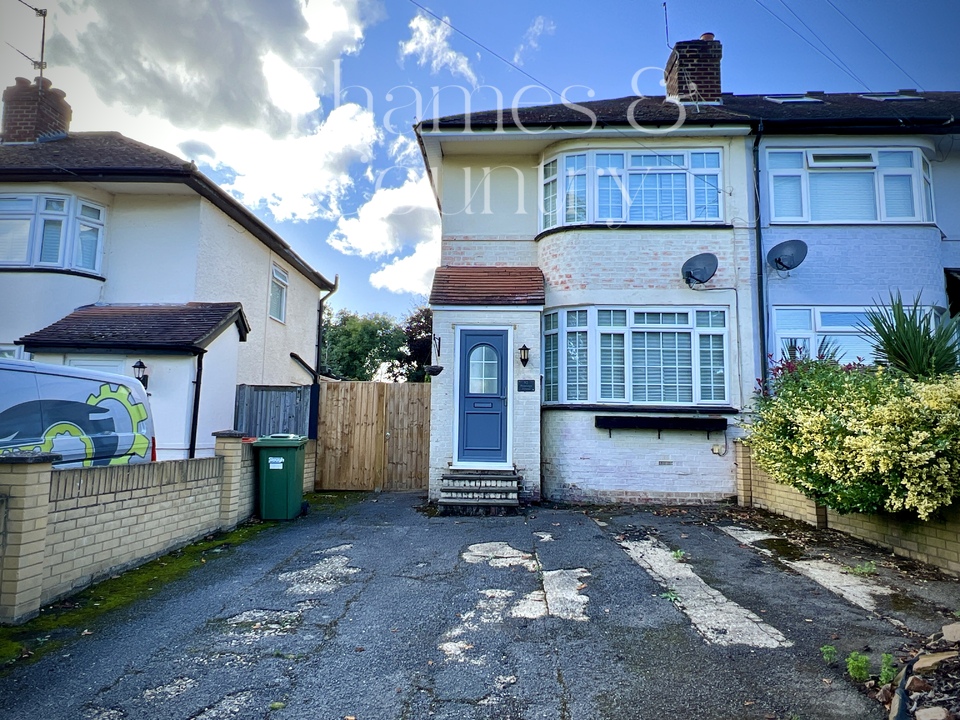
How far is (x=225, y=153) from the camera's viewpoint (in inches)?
428

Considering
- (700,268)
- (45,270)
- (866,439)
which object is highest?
(45,270)

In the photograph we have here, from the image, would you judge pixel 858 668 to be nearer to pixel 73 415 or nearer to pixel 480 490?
pixel 480 490

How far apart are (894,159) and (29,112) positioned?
17.5 metres

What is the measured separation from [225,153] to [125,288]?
10.8 feet

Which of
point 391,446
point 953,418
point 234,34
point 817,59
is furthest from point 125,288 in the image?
point 817,59

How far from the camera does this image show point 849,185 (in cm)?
964

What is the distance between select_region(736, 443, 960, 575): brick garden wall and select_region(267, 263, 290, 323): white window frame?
11.1m

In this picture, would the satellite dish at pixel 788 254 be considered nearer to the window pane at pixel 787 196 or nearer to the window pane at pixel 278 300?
the window pane at pixel 787 196

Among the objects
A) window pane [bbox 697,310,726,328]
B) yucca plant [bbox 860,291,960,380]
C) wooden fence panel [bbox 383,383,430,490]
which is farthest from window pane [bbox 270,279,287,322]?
yucca plant [bbox 860,291,960,380]

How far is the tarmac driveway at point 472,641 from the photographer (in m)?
2.83

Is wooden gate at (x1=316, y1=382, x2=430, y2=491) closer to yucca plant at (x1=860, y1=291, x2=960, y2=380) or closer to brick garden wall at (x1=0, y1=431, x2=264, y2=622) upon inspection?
brick garden wall at (x1=0, y1=431, x2=264, y2=622)

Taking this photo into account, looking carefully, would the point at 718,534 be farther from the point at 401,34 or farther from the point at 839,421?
the point at 401,34

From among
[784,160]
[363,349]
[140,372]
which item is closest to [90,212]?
[140,372]

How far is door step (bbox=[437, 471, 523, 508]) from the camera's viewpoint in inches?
317
